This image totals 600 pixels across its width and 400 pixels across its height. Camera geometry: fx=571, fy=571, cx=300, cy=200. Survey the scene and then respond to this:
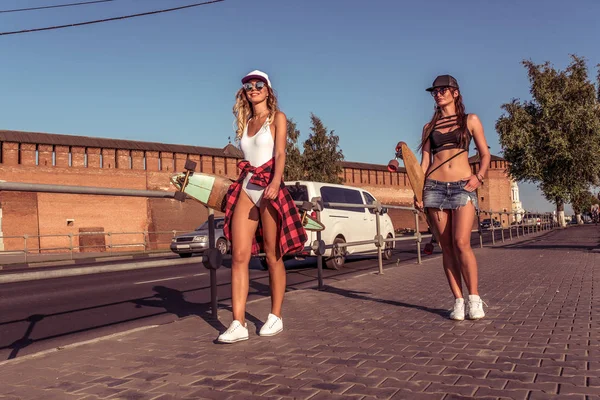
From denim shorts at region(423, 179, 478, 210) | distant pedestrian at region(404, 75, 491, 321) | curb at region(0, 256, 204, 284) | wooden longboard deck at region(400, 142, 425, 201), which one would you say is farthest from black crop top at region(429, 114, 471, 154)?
curb at region(0, 256, 204, 284)

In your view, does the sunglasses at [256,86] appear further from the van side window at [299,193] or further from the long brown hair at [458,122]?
the van side window at [299,193]

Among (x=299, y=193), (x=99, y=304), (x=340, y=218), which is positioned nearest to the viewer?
(x=99, y=304)

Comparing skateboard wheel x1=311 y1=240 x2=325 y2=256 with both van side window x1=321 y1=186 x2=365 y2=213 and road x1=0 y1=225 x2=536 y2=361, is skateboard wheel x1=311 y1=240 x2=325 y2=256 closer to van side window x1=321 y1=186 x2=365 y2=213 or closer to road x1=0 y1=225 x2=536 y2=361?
road x1=0 y1=225 x2=536 y2=361

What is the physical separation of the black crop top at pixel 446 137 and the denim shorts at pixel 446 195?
31 cm

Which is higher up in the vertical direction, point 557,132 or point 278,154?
point 557,132

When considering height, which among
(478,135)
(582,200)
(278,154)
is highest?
(582,200)

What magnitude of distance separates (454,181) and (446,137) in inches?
15.2

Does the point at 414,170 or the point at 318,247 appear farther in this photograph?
the point at 318,247

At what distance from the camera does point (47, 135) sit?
136 feet

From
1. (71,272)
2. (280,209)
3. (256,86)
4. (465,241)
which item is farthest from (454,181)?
(71,272)

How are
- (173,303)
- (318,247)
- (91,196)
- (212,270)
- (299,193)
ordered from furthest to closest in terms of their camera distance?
(91,196)
(299,193)
(173,303)
(318,247)
(212,270)

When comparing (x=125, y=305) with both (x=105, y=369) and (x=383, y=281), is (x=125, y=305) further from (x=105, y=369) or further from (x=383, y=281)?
(x=105, y=369)

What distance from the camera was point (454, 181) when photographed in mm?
4703

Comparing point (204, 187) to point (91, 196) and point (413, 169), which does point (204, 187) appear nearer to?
point (413, 169)
